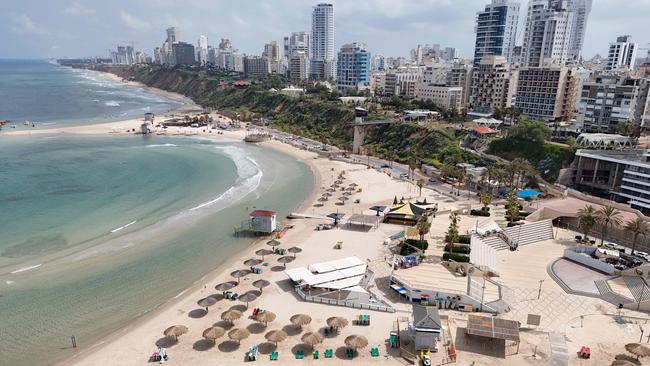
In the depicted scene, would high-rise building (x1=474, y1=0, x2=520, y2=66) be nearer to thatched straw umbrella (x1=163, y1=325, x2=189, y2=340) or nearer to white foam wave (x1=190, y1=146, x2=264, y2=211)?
white foam wave (x1=190, y1=146, x2=264, y2=211)

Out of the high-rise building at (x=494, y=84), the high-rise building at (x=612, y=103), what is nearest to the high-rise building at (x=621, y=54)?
the high-rise building at (x=494, y=84)

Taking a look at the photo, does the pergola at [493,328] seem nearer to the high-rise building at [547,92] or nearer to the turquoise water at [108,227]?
the turquoise water at [108,227]

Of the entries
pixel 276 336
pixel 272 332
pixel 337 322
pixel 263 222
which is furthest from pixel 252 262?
pixel 337 322

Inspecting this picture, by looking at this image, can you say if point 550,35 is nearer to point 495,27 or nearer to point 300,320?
point 495,27

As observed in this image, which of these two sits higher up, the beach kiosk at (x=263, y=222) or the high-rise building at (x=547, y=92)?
the high-rise building at (x=547, y=92)

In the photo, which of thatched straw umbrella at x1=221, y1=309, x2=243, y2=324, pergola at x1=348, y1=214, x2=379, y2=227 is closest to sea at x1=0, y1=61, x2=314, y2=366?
thatched straw umbrella at x1=221, y1=309, x2=243, y2=324
